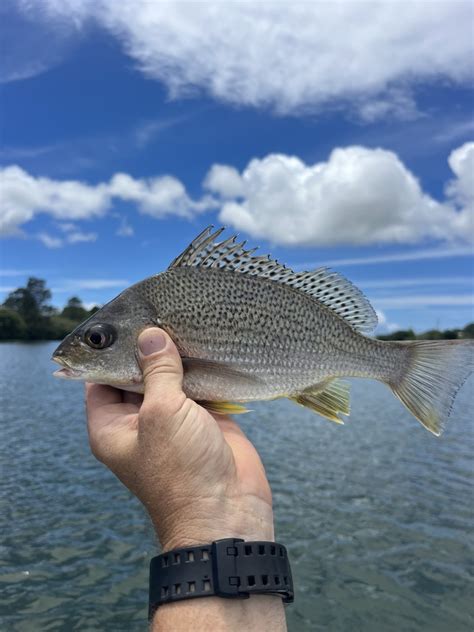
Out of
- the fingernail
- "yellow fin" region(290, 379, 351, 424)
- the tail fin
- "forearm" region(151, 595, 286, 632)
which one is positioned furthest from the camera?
"yellow fin" region(290, 379, 351, 424)

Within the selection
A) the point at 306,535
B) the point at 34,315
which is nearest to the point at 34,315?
the point at 34,315

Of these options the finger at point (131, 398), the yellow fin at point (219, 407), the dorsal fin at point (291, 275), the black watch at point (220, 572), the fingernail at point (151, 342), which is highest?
the dorsal fin at point (291, 275)

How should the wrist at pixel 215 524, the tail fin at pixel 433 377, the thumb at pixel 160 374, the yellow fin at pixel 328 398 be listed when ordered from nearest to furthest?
the wrist at pixel 215 524 < the thumb at pixel 160 374 < the tail fin at pixel 433 377 < the yellow fin at pixel 328 398

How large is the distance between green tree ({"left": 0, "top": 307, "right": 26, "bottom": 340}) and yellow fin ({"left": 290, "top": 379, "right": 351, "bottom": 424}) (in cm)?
15950

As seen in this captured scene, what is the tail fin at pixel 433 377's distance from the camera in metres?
4.17

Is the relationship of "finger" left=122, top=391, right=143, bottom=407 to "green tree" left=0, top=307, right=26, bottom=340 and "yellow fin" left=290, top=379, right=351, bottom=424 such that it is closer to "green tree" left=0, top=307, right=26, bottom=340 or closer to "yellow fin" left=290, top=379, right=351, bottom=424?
"yellow fin" left=290, top=379, right=351, bottom=424

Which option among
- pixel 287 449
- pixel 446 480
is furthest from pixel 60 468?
pixel 446 480

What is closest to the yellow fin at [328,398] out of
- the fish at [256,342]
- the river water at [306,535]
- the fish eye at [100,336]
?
the fish at [256,342]

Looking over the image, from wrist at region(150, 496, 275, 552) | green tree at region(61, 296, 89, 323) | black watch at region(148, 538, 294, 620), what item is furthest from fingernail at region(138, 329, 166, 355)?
green tree at region(61, 296, 89, 323)

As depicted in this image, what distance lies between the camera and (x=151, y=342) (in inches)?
146

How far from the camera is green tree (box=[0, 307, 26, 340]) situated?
15100 centimetres

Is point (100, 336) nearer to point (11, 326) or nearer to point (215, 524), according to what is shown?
point (215, 524)

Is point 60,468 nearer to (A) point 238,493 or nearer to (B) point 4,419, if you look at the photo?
(B) point 4,419

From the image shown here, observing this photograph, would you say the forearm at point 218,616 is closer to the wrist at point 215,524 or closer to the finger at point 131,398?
the wrist at point 215,524
